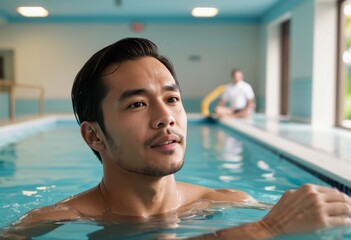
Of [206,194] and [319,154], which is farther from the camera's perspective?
[319,154]

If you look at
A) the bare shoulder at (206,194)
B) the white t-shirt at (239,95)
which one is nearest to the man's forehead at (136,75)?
the bare shoulder at (206,194)

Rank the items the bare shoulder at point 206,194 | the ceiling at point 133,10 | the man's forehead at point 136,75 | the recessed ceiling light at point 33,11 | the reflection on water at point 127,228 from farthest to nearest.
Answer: the recessed ceiling light at point 33,11
the ceiling at point 133,10
the bare shoulder at point 206,194
the reflection on water at point 127,228
the man's forehead at point 136,75

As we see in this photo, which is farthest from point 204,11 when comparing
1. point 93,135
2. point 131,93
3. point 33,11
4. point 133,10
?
point 131,93

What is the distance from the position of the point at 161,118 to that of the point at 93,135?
343 millimetres

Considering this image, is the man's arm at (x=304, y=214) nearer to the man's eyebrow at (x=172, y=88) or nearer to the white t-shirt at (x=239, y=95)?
the man's eyebrow at (x=172, y=88)

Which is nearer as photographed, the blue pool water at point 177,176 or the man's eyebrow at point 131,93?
the man's eyebrow at point 131,93

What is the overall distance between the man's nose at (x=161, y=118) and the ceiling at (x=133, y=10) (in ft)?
39.7

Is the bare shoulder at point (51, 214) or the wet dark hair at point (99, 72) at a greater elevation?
the wet dark hair at point (99, 72)

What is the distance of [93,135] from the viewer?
187cm

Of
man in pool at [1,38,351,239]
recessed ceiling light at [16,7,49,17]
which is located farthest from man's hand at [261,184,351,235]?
recessed ceiling light at [16,7,49,17]

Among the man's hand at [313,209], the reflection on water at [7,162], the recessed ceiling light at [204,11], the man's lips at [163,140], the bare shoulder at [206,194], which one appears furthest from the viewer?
the recessed ceiling light at [204,11]

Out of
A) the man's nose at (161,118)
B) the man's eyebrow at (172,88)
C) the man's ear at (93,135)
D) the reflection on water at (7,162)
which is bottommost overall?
the reflection on water at (7,162)

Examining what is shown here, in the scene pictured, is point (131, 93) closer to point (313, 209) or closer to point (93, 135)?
point (93, 135)

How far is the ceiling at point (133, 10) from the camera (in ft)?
45.0
